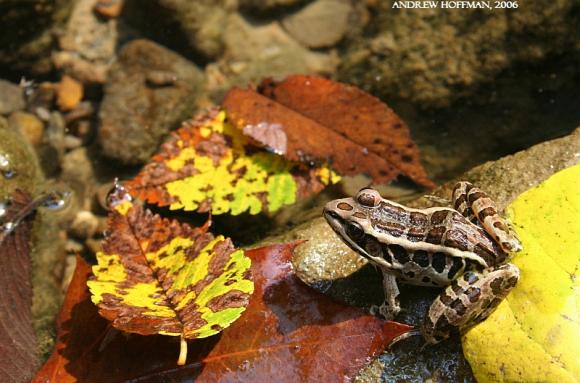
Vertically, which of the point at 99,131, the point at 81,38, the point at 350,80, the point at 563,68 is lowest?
the point at 99,131

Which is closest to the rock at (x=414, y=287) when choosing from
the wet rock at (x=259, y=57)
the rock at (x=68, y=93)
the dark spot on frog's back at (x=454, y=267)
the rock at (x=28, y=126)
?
the dark spot on frog's back at (x=454, y=267)

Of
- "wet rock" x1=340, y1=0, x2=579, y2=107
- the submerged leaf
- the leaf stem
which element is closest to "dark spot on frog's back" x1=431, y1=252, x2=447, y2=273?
the submerged leaf

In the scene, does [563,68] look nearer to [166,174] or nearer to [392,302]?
[392,302]

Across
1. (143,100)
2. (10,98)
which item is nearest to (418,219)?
(143,100)

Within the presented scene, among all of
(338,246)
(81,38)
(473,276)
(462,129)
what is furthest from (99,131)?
(473,276)

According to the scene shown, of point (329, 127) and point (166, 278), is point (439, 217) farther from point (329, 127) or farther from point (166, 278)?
point (166, 278)
